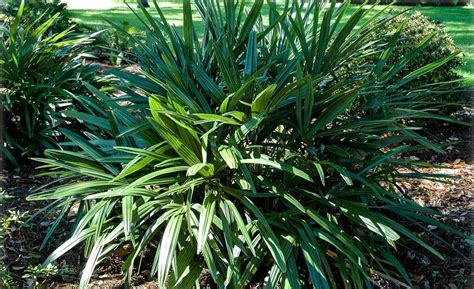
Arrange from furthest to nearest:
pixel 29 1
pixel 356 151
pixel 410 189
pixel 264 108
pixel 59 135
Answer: pixel 29 1 < pixel 59 135 < pixel 410 189 < pixel 356 151 < pixel 264 108

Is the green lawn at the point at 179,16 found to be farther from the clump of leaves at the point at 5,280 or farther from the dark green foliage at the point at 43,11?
the clump of leaves at the point at 5,280

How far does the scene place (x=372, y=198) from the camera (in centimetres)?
375

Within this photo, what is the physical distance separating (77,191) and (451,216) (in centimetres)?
262

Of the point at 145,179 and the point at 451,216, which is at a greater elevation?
the point at 145,179

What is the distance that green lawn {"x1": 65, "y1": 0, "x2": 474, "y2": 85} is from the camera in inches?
411

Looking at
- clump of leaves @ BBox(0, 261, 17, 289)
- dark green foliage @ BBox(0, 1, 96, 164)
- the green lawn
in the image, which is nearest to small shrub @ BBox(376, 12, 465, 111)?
the green lawn

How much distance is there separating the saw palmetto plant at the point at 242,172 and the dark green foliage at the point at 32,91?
4.86ft

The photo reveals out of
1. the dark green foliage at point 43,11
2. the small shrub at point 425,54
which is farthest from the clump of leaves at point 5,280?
the dark green foliage at point 43,11

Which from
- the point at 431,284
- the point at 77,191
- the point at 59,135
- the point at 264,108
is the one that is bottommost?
the point at 431,284

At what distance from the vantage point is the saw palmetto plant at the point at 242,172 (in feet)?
10.3

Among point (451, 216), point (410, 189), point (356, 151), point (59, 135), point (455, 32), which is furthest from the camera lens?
point (455, 32)

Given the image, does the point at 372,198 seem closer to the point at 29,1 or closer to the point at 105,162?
the point at 105,162

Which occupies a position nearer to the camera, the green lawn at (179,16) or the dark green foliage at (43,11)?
the dark green foliage at (43,11)

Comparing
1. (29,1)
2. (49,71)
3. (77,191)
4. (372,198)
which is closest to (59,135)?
(49,71)
